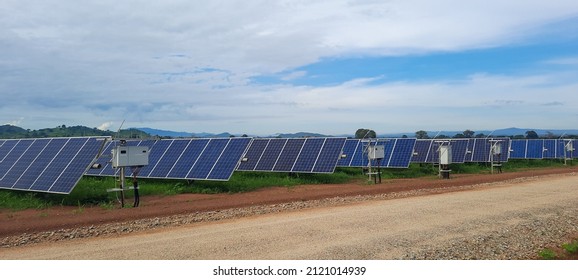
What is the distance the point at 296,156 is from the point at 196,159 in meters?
6.31

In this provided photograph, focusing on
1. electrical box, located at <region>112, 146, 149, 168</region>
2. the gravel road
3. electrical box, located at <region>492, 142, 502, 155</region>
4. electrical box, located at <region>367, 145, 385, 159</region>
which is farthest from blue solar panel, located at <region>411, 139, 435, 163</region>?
electrical box, located at <region>112, 146, 149, 168</region>

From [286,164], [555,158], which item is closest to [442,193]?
[286,164]

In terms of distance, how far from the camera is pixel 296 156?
25719 millimetres

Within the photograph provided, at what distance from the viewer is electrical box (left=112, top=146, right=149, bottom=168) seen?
585 inches

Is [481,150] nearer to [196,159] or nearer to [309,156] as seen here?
[309,156]

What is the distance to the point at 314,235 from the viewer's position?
980 centimetres

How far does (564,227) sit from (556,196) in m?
6.42

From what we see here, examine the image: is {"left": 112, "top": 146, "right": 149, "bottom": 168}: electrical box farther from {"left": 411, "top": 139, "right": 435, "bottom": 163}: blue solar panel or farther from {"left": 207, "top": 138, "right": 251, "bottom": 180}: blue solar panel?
{"left": 411, "top": 139, "right": 435, "bottom": 163}: blue solar panel

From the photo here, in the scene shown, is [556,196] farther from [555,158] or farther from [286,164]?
[555,158]

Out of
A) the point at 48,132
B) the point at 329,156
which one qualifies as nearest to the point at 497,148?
the point at 329,156

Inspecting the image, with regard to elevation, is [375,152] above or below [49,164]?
above

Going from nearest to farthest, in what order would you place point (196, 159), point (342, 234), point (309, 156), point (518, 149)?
point (342, 234), point (196, 159), point (309, 156), point (518, 149)

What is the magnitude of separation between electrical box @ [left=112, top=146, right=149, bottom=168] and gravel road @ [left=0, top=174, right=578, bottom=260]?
10.7 feet

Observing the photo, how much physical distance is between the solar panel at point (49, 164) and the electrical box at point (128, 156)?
1200 millimetres
